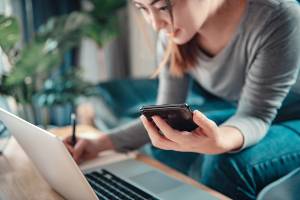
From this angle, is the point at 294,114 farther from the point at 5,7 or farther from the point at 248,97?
the point at 5,7

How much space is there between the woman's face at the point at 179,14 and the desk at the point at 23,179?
1.08 feet

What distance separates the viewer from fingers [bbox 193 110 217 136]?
653 millimetres

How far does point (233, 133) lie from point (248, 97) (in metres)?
0.13

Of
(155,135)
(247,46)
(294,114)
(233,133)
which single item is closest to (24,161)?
(155,135)

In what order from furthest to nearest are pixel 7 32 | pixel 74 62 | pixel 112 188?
1. pixel 74 62
2. pixel 7 32
3. pixel 112 188

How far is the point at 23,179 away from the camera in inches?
33.3

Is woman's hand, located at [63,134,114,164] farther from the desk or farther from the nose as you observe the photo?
the nose

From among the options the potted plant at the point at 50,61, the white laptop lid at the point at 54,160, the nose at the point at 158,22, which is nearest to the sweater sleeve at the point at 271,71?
the nose at the point at 158,22

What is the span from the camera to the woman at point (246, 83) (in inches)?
33.6

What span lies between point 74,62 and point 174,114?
5.72ft

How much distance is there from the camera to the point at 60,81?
162 cm

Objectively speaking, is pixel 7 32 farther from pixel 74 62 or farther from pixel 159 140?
pixel 74 62

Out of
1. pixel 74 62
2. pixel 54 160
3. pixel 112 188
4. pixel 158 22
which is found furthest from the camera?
pixel 74 62

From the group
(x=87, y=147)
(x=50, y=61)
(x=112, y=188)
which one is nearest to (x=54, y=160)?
(x=112, y=188)
